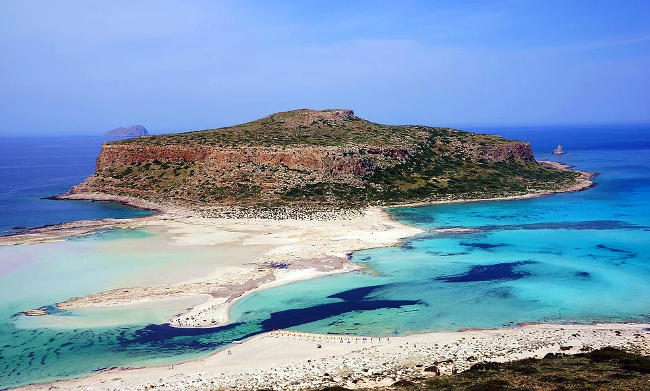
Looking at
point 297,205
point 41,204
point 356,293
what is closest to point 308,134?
point 297,205

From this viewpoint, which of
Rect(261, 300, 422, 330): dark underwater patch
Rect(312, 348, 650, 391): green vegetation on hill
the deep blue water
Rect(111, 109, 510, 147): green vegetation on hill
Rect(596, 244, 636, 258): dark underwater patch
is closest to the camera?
Rect(312, 348, 650, 391): green vegetation on hill

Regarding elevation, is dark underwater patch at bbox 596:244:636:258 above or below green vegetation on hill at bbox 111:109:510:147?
below

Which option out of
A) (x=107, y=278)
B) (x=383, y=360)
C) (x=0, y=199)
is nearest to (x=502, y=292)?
(x=383, y=360)

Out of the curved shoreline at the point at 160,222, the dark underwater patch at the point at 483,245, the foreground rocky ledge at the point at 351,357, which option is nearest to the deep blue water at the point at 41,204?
the curved shoreline at the point at 160,222

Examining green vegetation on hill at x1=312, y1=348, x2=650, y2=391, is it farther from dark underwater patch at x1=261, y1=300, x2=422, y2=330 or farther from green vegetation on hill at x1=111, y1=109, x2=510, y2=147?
green vegetation on hill at x1=111, y1=109, x2=510, y2=147

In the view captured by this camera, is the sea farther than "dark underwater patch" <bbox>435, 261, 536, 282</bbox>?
No

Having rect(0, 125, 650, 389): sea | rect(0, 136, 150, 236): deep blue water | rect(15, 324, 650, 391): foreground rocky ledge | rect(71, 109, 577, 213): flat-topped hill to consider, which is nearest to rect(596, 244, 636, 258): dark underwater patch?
rect(0, 125, 650, 389): sea

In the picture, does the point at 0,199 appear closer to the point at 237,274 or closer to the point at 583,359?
the point at 237,274
